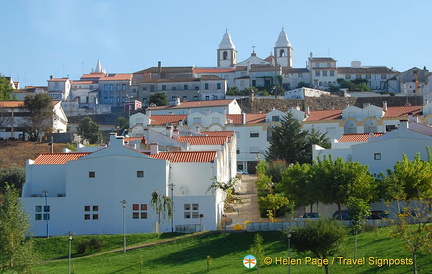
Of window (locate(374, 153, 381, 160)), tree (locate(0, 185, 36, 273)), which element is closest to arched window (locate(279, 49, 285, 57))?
window (locate(374, 153, 381, 160))

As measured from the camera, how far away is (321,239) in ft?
109

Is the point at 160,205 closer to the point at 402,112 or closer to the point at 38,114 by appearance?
the point at 402,112

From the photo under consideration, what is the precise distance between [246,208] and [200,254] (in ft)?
39.5

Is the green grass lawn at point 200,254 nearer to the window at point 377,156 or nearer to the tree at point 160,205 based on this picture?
the tree at point 160,205

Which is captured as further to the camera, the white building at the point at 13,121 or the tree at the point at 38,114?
the white building at the point at 13,121

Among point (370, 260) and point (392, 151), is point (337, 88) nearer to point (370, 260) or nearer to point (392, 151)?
point (392, 151)

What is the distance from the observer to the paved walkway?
47325mm

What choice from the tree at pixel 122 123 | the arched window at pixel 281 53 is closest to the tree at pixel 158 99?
the tree at pixel 122 123

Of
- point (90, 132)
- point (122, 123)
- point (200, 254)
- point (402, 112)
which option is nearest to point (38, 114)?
point (90, 132)

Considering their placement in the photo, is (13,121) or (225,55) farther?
(225,55)

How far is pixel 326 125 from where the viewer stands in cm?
7488

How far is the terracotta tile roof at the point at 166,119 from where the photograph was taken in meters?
79.6

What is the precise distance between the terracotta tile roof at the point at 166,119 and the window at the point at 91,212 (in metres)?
32.5

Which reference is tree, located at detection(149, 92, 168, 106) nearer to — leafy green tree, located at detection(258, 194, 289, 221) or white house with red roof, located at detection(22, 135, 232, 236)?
white house with red roof, located at detection(22, 135, 232, 236)
